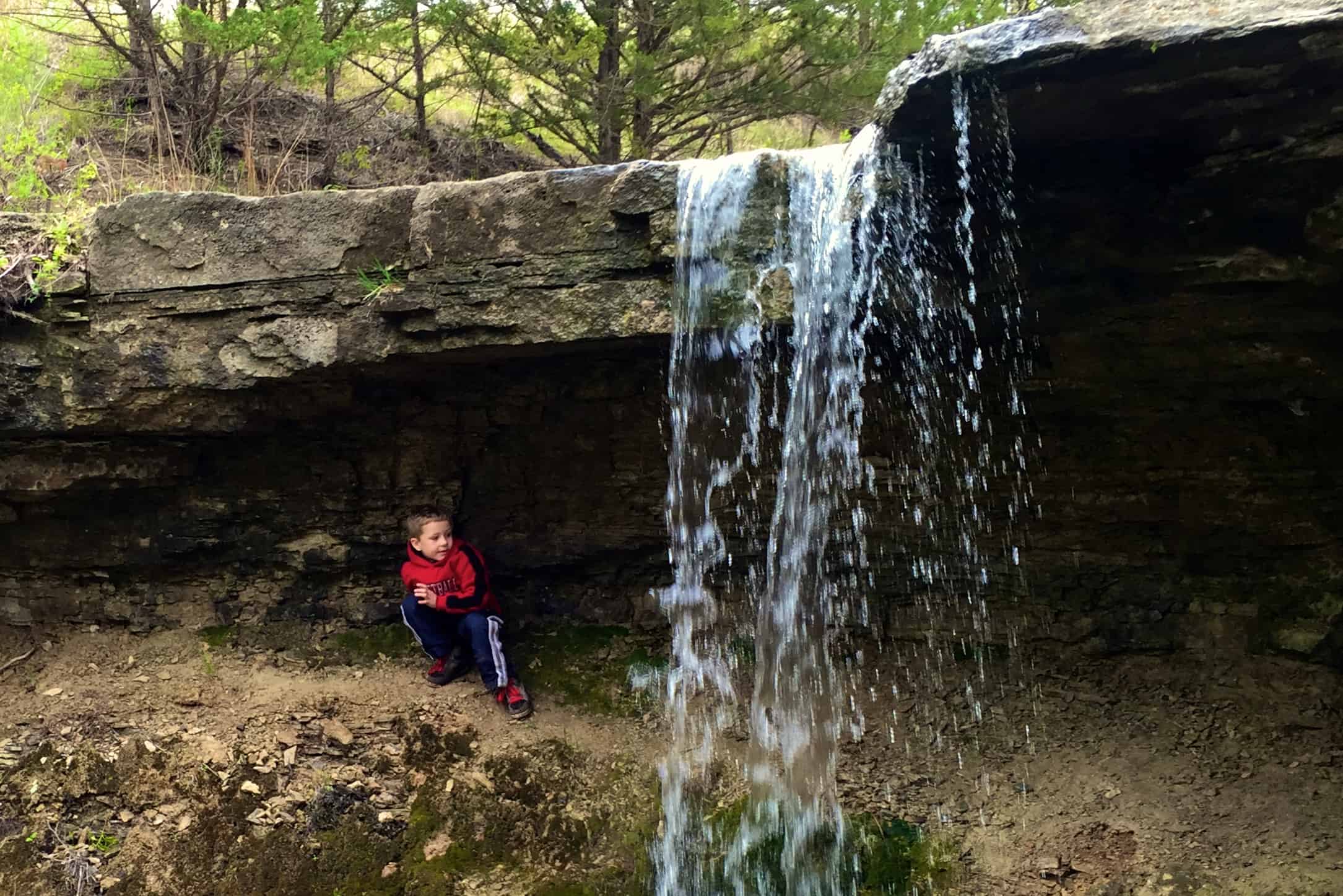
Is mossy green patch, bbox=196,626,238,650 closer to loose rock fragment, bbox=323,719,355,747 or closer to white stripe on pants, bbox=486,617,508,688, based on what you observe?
loose rock fragment, bbox=323,719,355,747

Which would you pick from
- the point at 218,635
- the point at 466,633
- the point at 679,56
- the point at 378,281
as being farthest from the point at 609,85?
the point at 218,635

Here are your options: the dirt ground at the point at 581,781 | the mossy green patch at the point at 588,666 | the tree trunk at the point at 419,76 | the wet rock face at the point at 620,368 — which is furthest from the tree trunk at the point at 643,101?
the dirt ground at the point at 581,781

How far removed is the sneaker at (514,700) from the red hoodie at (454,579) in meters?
0.37

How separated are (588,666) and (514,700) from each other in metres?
0.48

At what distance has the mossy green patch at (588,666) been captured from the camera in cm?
448

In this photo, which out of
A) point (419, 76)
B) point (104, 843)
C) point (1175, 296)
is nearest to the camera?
point (1175, 296)

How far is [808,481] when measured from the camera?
417cm

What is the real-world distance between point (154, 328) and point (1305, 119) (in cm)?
432

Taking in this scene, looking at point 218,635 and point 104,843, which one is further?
point 218,635

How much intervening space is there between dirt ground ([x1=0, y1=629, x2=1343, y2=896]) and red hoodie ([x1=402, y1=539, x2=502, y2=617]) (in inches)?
18.3

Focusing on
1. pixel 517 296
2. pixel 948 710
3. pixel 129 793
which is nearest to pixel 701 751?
pixel 948 710

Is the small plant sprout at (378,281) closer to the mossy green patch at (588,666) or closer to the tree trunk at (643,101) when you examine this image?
the mossy green patch at (588,666)

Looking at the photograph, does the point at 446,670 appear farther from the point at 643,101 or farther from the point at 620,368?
the point at 643,101

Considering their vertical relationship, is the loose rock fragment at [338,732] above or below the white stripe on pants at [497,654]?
below
